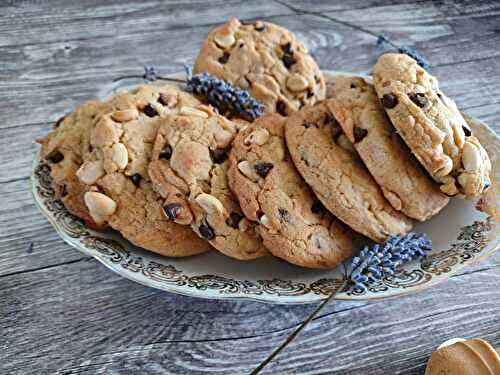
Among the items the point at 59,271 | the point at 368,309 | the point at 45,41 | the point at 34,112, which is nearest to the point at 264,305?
the point at 368,309

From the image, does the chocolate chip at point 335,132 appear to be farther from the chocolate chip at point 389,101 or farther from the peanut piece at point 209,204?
the peanut piece at point 209,204

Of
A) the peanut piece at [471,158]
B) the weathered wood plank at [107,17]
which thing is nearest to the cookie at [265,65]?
the peanut piece at [471,158]

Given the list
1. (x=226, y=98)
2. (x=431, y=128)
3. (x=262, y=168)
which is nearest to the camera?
(x=431, y=128)

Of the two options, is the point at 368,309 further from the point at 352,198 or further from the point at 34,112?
the point at 34,112

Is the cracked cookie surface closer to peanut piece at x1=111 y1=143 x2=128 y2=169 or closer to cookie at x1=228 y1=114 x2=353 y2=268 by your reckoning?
peanut piece at x1=111 y1=143 x2=128 y2=169

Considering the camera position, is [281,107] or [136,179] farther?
[281,107]

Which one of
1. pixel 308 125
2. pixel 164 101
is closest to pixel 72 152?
pixel 164 101

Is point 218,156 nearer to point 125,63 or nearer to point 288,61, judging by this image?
point 288,61
